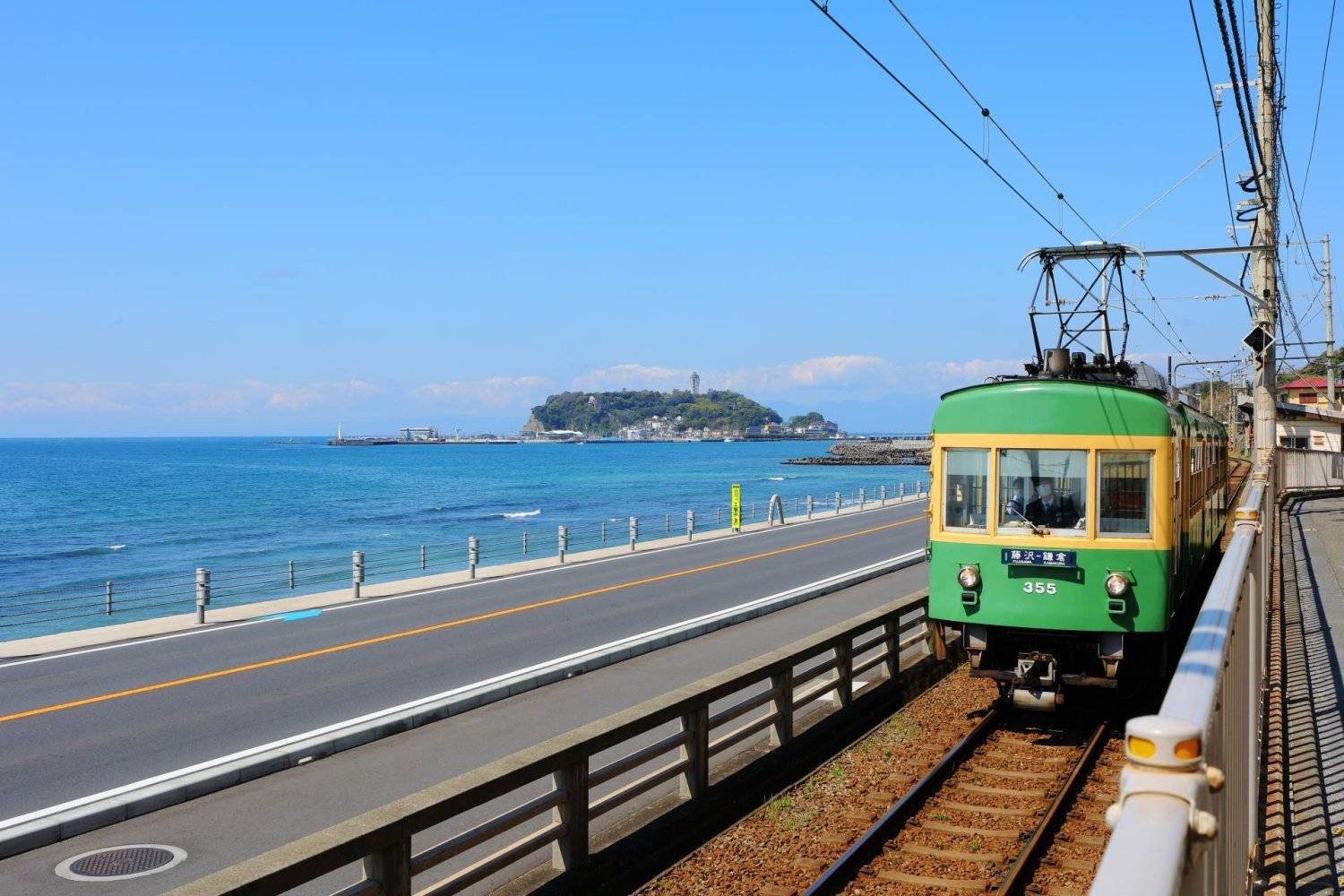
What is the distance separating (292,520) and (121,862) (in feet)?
267

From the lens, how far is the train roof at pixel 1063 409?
36.6 ft

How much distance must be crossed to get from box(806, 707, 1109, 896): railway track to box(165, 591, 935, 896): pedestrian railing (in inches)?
63.8

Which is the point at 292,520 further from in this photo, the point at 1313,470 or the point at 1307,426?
the point at 1313,470

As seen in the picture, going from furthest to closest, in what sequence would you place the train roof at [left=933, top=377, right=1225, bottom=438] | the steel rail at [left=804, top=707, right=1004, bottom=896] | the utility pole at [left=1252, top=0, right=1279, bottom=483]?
the utility pole at [left=1252, top=0, right=1279, bottom=483] < the train roof at [left=933, top=377, right=1225, bottom=438] < the steel rail at [left=804, top=707, right=1004, bottom=896]

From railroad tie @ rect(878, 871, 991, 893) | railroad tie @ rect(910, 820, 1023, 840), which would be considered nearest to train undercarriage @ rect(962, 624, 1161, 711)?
railroad tie @ rect(910, 820, 1023, 840)

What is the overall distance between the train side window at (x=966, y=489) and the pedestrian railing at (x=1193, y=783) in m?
6.86

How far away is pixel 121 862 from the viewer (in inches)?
322

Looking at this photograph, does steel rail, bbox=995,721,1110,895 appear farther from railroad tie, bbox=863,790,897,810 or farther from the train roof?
the train roof

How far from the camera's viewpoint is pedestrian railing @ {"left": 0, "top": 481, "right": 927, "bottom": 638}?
26.9 metres

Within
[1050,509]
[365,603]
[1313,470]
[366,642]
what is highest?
[1050,509]

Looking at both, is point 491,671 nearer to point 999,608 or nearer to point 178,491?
point 999,608

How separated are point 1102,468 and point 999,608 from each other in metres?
1.72

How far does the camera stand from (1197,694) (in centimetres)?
277

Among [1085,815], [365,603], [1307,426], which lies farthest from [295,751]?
[1307,426]
